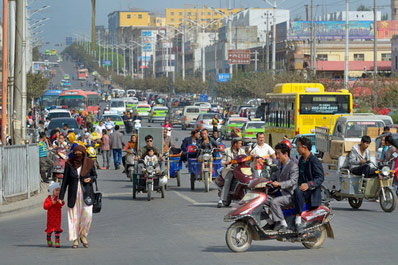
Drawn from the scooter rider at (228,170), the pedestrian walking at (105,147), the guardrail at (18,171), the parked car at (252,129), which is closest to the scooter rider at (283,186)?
the scooter rider at (228,170)

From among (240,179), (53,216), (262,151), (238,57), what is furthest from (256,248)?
(238,57)

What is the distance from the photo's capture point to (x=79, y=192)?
44.6 ft

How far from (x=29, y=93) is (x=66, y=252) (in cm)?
5847

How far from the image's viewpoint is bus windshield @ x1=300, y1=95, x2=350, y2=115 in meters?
38.0

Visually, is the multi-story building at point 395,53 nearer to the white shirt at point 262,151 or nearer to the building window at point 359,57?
the building window at point 359,57

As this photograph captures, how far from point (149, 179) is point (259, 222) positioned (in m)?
9.16

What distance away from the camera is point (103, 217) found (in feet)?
60.8

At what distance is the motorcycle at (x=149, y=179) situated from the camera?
2162 cm

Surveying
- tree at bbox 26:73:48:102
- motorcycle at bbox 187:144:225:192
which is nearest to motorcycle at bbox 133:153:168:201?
motorcycle at bbox 187:144:225:192

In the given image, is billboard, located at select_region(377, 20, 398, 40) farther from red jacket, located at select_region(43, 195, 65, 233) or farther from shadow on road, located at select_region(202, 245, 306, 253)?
red jacket, located at select_region(43, 195, 65, 233)

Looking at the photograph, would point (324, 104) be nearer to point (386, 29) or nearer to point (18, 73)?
point (18, 73)

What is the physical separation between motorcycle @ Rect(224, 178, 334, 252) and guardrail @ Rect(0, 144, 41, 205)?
30.2 ft

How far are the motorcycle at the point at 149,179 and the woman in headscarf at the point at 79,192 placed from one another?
7.95 m

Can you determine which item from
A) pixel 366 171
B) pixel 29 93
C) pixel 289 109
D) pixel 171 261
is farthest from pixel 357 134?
pixel 29 93
